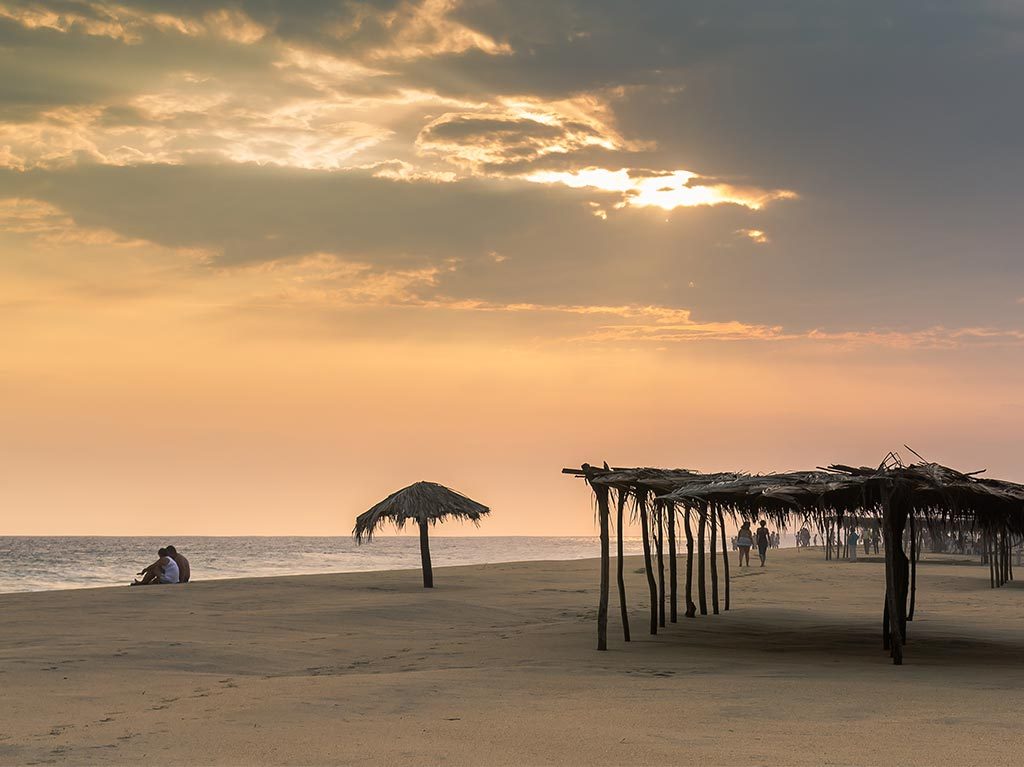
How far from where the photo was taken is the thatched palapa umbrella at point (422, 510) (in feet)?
85.4

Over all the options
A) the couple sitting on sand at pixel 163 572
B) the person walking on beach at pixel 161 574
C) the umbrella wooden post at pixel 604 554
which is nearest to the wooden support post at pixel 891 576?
the umbrella wooden post at pixel 604 554

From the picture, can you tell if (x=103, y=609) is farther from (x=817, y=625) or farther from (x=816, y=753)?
(x=816, y=753)

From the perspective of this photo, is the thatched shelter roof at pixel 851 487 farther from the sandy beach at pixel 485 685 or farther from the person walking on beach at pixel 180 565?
the person walking on beach at pixel 180 565

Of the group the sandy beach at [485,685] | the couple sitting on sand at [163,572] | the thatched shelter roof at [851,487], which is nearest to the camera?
the sandy beach at [485,685]

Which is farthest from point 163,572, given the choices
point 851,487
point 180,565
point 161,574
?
point 851,487

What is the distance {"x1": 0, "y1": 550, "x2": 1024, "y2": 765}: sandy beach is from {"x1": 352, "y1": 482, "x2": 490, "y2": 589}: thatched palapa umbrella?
467 centimetres

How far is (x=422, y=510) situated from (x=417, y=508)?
132mm

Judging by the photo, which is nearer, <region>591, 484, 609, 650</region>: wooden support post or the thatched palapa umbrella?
<region>591, 484, 609, 650</region>: wooden support post

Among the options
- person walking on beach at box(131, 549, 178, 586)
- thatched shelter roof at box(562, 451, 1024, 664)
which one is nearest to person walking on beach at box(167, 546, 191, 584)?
person walking on beach at box(131, 549, 178, 586)

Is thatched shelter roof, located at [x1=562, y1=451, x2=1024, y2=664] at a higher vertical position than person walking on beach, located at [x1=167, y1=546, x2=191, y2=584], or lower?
higher

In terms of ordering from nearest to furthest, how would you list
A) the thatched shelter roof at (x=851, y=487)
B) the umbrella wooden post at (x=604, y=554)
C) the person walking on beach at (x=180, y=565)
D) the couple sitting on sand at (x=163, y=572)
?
the thatched shelter roof at (x=851, y=487)
the umbrella wooden post at (x=604, y=554)
the couple sitting on sand at (x=163, y=572)
the person walking on beach at (x=180, y=565)

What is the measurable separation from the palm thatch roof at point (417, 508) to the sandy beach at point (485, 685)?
469cm

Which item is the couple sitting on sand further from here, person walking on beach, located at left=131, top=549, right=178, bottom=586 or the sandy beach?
the sandy beach

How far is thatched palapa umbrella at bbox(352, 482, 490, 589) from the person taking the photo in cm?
2602
